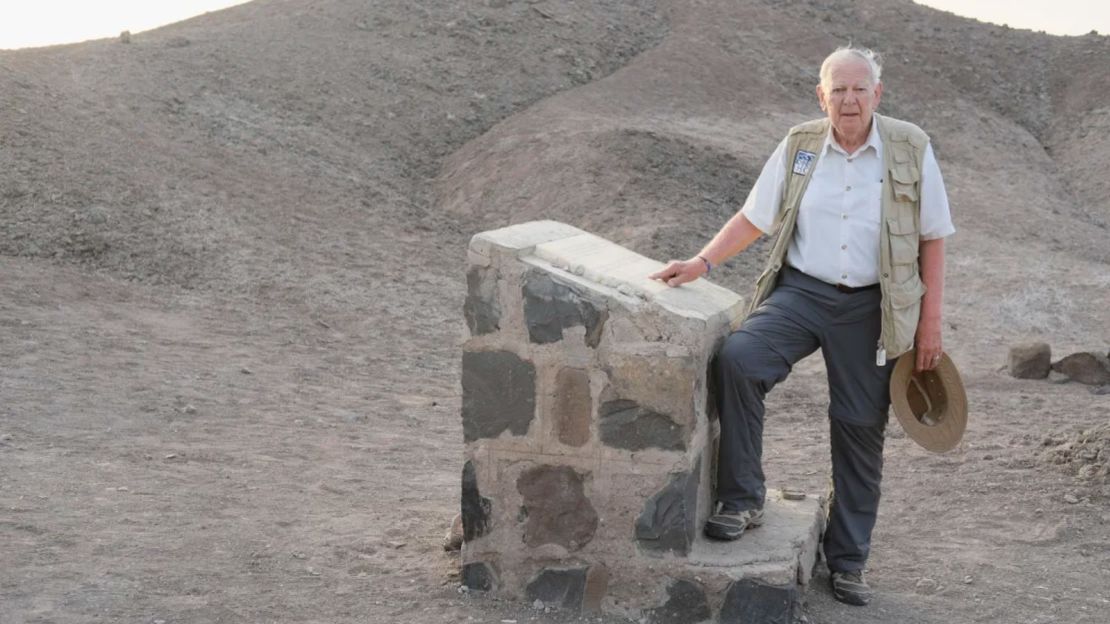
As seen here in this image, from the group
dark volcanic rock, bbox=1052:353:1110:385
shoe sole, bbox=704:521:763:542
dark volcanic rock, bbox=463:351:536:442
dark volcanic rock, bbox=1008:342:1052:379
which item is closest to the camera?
dark volcanic rock, bbox=463:351:536:442

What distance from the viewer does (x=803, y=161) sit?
4770 millimetres

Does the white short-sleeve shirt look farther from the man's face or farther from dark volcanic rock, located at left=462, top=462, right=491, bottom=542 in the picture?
dark volcanic rock, located at left=462, top=462, right=491, bottom=542

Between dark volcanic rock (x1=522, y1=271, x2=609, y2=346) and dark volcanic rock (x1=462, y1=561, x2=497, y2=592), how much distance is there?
87cm

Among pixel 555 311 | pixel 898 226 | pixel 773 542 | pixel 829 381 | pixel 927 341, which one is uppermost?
pixel 898 226

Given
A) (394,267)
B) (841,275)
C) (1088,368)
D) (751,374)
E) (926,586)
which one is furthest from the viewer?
(394,267)

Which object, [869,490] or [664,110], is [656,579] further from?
[664,110]

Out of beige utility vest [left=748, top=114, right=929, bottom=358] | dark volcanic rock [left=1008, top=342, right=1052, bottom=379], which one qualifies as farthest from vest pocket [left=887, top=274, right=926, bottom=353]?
dark volcanic rock [left=1008, top=342, right=1052, bottom=379]

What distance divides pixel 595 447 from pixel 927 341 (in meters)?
1.22

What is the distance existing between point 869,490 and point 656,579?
889 millimetres

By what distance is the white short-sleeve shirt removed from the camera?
4.66 metres

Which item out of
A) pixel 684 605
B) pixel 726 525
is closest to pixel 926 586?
pixel 726 525

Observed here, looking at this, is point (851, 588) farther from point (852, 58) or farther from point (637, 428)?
point (852, 58)

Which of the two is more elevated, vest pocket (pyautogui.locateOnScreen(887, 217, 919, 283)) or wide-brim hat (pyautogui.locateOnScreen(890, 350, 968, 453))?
vest pocket (pyautogui.locateOnScreen(887, 217, 919, 283))

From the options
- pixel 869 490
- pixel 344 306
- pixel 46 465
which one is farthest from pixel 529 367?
pixel 344 306
